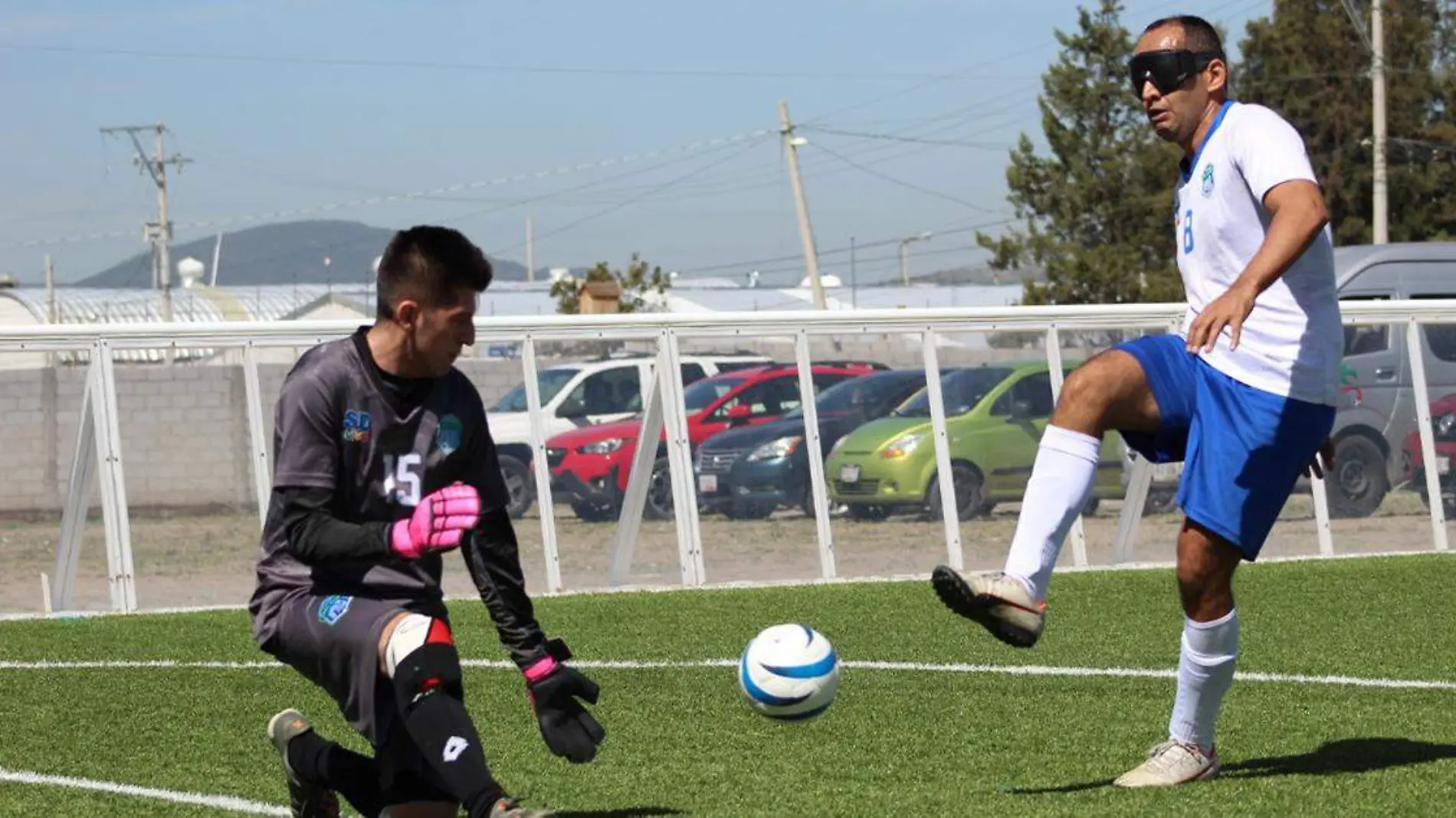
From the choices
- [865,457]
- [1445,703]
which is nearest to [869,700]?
[1445,703]

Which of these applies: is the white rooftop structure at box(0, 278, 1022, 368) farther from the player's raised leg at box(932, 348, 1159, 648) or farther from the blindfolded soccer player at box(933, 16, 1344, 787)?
the player's raised leg at box(932, 348, 1159, 648)

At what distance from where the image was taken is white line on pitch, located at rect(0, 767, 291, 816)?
6.26 m

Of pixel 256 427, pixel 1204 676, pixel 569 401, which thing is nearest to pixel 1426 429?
pixel 569 401

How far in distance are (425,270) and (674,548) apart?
9.77 m

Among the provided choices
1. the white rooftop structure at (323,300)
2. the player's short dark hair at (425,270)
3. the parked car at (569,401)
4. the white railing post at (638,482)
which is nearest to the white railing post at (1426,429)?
the parked car at (569,401)

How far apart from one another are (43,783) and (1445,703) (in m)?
5.04

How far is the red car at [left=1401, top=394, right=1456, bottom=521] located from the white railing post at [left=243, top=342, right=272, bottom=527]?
8541mm

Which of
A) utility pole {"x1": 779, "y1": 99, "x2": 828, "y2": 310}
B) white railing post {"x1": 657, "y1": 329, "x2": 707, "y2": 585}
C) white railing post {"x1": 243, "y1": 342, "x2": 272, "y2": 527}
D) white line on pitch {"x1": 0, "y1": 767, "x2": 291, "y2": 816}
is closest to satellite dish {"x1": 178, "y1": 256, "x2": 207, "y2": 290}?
utility pole {"x1": 779, "y1": 99, "x2": 828, "y2": 310}

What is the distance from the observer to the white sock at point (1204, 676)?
6.25 m

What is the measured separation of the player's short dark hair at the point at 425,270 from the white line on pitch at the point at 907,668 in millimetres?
4614

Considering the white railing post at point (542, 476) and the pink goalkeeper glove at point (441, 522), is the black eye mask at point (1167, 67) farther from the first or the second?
the white railing post at point (542, 476)

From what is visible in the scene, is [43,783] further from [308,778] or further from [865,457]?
[865,457]

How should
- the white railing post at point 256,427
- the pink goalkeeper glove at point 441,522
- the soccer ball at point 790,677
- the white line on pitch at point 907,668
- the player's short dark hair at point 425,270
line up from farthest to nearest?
the white railing post at point 256,427
the white line on pitch at point 907,668
the soccer ball at point 790,677
the player's short dark hair at point 425,270
the pink goalkeeper glove at point 441,522

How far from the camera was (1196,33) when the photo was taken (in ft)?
20.3
